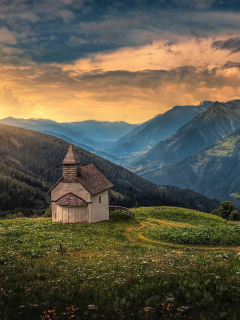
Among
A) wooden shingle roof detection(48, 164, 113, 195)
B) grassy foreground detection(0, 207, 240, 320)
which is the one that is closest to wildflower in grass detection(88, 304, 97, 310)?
grassy foreground detection(0, 207, 240, 320)

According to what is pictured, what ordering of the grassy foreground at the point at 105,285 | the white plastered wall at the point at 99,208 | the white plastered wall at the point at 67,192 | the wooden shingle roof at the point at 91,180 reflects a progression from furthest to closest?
1. the wooden shingle roof at the point at 91,180
2. the white plastered wall at the point at 99,208
3. the white plastered wall at the point at 67,192
4. the grassy foreground at the point at 105,285

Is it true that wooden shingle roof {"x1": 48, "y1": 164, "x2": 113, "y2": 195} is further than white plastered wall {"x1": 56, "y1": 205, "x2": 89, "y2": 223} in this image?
Yes

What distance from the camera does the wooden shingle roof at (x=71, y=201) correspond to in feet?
128

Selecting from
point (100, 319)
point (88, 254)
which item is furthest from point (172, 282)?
point (88, 254)

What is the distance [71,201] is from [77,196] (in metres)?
1.28

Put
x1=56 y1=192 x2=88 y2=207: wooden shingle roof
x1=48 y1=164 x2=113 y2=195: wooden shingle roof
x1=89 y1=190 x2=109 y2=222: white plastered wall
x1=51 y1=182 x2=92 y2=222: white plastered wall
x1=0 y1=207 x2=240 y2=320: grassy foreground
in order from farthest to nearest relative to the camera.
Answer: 1. x1=48 y1=164 x2=113 y2=195: wooden shingle roof
2. x1=89 y1=190 x2=109 y2=222: white plastered wall
3. x1=51 y1=182 x2=92 y2=222: white plastered wall
4. x1=56 y1=192 x2=88 y2=207: wooden shingle roof
5. x1=0 y1=207 x2=240 y2=320: grassy foreground

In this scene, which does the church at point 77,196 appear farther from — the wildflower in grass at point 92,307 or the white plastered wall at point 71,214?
the wildflower in grass at point 92,307

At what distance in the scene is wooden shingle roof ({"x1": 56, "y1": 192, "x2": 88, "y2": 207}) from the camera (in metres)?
39.1

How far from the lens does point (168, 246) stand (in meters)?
29.8

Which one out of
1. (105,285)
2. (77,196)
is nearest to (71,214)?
(77,196)

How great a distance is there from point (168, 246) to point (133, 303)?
70.3ft

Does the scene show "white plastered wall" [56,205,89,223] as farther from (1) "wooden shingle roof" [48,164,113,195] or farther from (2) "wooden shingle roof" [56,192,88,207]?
(1) "wooden shingle roof" [48,164,113,195]

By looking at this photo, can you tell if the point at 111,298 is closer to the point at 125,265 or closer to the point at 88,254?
the point at 125,265

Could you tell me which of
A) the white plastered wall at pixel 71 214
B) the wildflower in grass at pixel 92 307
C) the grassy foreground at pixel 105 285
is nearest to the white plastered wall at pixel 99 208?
the white plastered wall at pixel 71 214
